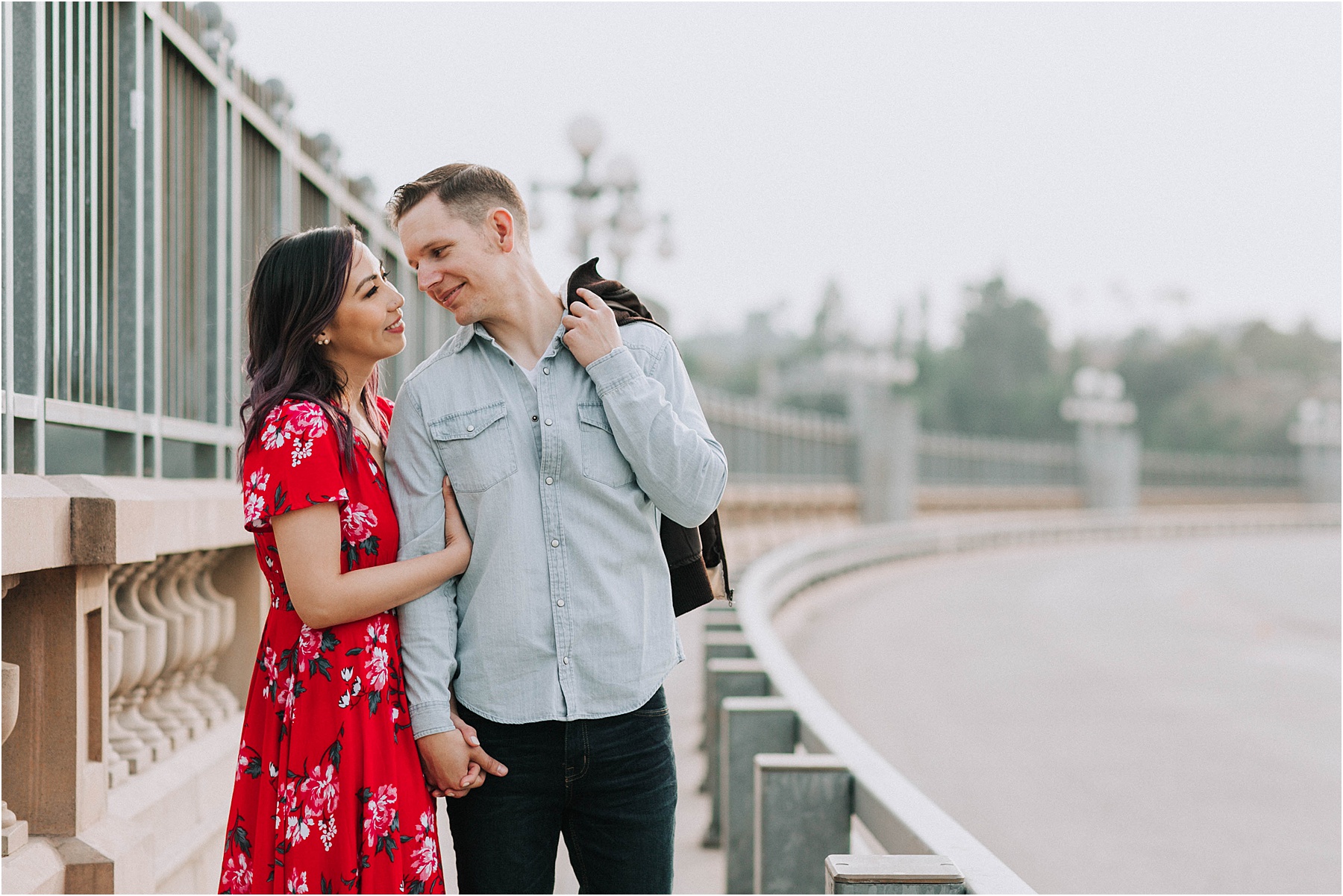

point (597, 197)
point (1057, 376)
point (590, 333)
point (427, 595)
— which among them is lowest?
point (427, 595)

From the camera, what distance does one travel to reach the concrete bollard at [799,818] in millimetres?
3910

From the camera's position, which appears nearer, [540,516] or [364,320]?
[540,516]

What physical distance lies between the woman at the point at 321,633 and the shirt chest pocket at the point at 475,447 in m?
0.08

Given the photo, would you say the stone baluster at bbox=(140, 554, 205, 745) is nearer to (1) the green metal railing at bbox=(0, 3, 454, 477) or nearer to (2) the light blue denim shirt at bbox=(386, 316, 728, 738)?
(1) the green metal railing at bbox=(0, 3, 454, 477)

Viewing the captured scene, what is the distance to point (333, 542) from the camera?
2.59 metres

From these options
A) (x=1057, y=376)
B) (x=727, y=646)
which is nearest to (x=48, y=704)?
(x=727, y=646)

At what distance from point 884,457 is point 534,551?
1078 inches

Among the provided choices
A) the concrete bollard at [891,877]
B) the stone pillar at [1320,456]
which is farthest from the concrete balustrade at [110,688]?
the stone pillar at [1320,456]

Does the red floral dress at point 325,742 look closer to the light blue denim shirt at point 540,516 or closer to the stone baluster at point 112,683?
the light blue denim shirt at point 540,516

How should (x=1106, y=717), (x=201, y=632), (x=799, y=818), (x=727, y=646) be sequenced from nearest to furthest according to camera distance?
(x=799, y=818), (x=201, y=632), (x=727, y=646), (x=1106, y=717)

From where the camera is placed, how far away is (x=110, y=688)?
3434 millimetres

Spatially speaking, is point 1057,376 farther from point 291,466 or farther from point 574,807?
point 291,466

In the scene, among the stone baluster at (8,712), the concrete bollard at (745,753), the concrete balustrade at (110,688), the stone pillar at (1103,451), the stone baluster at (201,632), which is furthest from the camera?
the stone pillar at (1103,451)

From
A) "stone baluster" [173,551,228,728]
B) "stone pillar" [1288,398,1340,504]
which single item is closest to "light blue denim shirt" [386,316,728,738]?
"stone baluster" [173,551,228,728]
